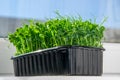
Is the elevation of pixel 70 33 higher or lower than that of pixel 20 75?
higher

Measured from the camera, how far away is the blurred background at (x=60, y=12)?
111 cm

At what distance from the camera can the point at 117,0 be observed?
1.38 metres

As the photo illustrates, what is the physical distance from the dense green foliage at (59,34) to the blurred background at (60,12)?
236 millimetres

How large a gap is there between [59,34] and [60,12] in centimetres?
41

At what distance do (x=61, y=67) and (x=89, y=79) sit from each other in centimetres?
8

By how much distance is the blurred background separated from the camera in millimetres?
1114

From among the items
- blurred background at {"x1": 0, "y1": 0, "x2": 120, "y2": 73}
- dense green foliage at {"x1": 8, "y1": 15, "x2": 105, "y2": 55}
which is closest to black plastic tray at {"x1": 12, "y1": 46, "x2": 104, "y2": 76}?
dense green foliage at {"x1": 8, "y1": 15, "x2": 105, "y2": 55}

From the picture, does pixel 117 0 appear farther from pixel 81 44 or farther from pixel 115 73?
pixel 81 44

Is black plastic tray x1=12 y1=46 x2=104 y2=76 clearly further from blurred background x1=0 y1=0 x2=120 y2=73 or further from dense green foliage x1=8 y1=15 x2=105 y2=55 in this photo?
blurred background x1=0 y1=0 x2=120 y2=73

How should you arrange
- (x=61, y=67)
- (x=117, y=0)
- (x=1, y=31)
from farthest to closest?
(x=117, y=0), (x=1, y=31), (x=61, y=67)

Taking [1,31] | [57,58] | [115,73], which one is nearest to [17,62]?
A: [57,58]

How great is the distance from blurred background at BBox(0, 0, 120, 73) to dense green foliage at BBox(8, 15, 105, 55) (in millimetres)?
236

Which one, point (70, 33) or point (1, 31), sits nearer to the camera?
point (70, 33)

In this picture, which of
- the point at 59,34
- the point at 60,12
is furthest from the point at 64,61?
the point at 60,12
